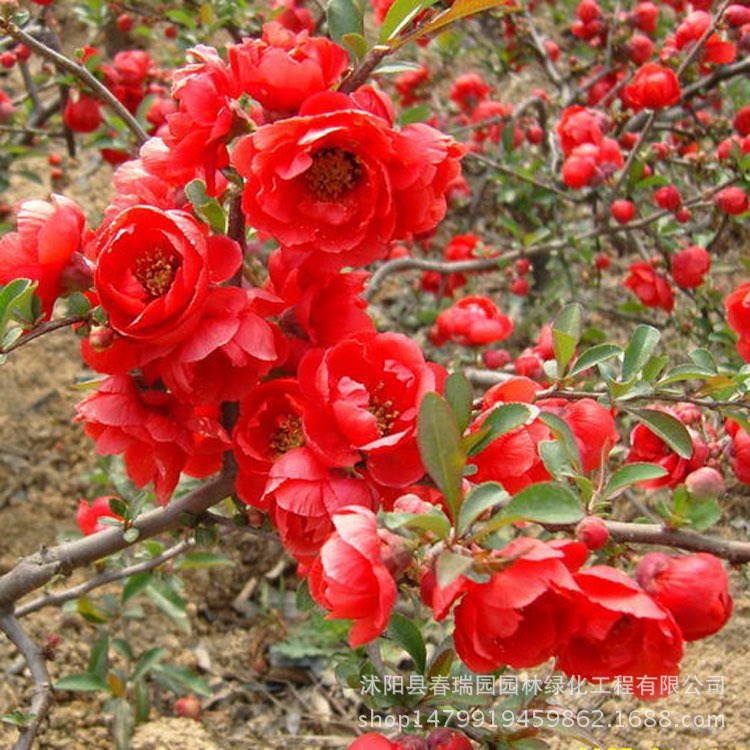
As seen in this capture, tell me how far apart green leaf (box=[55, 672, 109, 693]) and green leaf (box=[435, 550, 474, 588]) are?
3.57ft

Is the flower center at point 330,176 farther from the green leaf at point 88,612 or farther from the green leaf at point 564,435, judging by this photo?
the green leaf at point 88,612

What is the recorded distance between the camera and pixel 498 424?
93 cm

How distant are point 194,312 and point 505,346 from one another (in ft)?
6.10

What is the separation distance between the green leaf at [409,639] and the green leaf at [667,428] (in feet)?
1.32

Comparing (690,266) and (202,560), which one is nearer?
(202,560)

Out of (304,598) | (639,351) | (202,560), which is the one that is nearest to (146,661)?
(202,560)

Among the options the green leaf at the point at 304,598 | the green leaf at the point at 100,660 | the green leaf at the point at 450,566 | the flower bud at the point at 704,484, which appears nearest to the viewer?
the green leaf at the point at 450,566

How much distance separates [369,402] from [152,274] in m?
0.27

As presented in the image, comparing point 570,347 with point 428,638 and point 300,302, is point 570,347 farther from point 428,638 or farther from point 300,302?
point 428,638

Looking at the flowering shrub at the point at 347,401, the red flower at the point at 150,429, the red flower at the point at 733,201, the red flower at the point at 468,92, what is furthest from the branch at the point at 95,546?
the red flower at the point at 468,92

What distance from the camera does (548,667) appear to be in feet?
5.85

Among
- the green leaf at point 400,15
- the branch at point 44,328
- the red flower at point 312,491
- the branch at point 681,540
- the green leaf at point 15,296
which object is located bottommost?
the branch at point 681,540

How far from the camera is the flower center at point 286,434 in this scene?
1.04 m

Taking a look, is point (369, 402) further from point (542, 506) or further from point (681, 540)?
point (681, 540)
